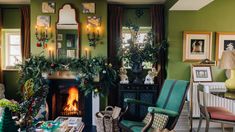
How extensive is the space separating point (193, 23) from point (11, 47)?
170 inches

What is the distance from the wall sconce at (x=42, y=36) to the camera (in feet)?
15.0

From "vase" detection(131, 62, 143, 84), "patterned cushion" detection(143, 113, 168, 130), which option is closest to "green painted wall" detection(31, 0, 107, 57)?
"vase" detection(131, 62, 143, 84)

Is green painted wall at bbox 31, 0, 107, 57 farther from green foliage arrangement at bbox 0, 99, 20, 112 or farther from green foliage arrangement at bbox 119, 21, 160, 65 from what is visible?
green foliage arrangement at bbox 0, 99, 20, 112

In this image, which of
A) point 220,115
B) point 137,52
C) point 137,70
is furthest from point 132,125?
point 137,52

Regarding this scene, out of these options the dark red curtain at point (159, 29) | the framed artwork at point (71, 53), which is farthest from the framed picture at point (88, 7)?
the dark red curtain at point (159, 29)

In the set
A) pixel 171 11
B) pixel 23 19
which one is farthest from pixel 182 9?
pixel 23 19

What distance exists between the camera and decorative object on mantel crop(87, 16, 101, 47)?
4.57 metres

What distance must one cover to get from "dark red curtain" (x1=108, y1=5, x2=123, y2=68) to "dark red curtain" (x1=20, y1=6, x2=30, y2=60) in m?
1.88

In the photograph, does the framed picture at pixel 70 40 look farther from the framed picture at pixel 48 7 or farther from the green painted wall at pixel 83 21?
the framed picture at pixel 48 7

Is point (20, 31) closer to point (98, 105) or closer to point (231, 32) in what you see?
point (98, 105)

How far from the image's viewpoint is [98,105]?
14.5ft

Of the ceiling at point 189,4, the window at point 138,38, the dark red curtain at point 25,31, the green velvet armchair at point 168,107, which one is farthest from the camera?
the dark red curtain at point 25,31

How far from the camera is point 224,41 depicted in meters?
4.52

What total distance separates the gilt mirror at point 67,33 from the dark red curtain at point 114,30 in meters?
0.73
